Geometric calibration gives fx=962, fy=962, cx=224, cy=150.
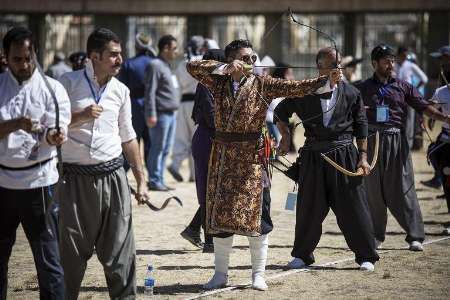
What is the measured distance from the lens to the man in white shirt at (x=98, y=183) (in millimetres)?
5926

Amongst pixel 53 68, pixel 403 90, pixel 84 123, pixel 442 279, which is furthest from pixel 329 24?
pixel 84 123

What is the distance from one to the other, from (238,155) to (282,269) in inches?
56.7

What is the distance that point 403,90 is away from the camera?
874cm

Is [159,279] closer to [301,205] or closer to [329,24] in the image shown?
[301,205]

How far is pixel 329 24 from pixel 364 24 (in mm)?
1742

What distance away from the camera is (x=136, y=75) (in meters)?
13.0

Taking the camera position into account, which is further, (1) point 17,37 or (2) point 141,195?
(2) point 141,195

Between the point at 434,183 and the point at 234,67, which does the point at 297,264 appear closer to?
the point at 234,67

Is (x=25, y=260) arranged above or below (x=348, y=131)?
below

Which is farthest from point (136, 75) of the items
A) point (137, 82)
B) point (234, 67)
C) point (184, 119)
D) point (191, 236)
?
point (234, 67)

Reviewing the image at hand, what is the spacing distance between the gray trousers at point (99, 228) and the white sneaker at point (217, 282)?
113 centimetres

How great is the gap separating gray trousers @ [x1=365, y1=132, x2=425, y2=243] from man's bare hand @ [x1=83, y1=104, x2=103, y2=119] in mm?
3688

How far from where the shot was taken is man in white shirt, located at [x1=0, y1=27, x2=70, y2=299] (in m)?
5.48

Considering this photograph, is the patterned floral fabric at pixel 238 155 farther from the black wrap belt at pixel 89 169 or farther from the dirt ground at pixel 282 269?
the black wrap belt at pixel 89 169
